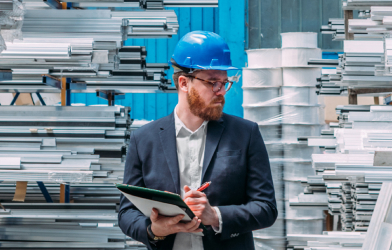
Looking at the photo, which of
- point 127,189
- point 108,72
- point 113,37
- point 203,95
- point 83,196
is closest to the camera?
point 127,189

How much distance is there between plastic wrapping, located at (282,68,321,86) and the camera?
6164 millimetres

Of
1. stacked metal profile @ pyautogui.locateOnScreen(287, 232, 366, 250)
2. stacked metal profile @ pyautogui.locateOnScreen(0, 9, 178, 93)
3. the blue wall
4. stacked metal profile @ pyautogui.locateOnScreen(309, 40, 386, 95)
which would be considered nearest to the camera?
stacked metal profile @ pyautogui.locateOnScreen(0, 9, 178, 93)

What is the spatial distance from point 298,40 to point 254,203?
14.2 feet

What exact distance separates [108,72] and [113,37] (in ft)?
3.09

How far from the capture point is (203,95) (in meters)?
2.25

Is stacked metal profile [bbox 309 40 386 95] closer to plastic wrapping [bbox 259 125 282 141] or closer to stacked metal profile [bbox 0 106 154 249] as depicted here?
stacked metal profile [bbox 0 106 154 249]

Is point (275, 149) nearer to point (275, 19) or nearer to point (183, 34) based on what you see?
point (183, 34)

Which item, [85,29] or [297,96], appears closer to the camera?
[85,29]

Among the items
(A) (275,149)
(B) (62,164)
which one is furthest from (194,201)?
(A) (275,149)

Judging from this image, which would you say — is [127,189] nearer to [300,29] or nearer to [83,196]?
[83,196]

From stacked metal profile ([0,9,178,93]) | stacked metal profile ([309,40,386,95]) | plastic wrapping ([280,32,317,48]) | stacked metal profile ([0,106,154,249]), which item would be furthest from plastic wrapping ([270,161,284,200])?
stacked metal profile ([0,9,178,93])

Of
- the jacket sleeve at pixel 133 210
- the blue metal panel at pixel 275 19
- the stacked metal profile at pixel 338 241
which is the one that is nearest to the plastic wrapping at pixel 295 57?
the stacked metal profile at pixel 338 241

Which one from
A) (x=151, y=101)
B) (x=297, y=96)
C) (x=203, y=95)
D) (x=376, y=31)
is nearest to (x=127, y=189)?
(x=203, y=95)

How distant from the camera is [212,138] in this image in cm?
229
